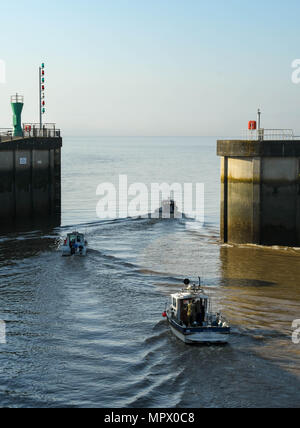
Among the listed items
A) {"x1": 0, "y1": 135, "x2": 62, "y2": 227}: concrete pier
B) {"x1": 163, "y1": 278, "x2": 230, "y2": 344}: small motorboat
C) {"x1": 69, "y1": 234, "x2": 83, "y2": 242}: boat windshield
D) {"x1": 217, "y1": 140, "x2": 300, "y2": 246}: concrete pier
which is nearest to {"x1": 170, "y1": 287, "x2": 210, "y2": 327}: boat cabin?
{"x1": 163, "y1": 278, "x2": 230, "y2": 344}: small motorboat

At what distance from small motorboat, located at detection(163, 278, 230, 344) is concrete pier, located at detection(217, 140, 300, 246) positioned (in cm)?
2028

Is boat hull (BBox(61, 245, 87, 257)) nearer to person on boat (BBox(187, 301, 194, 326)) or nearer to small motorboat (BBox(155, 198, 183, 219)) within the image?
person on boat (BBox(187, 301, 194, 326))

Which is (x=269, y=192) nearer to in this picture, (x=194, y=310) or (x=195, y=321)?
(x=194, y=310)

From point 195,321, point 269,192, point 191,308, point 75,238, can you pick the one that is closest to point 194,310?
point 191,308

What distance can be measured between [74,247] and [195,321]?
811 inches

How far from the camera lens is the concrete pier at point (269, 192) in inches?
1981

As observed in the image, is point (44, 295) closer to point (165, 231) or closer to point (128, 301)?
point (128, 301)

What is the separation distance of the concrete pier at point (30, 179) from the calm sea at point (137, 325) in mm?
4263

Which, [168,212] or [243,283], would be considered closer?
[243,283]


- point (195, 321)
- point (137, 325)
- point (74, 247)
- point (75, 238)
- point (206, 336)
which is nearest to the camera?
point (206, 336)

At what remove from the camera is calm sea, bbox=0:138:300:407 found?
25312 millimetres

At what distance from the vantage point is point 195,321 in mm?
30516

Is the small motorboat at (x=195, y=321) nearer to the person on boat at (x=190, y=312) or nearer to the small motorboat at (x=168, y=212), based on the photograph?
the person on boat at (x=190, y=312)

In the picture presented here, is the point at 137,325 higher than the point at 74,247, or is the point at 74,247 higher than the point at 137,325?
A: the point at 74,247
